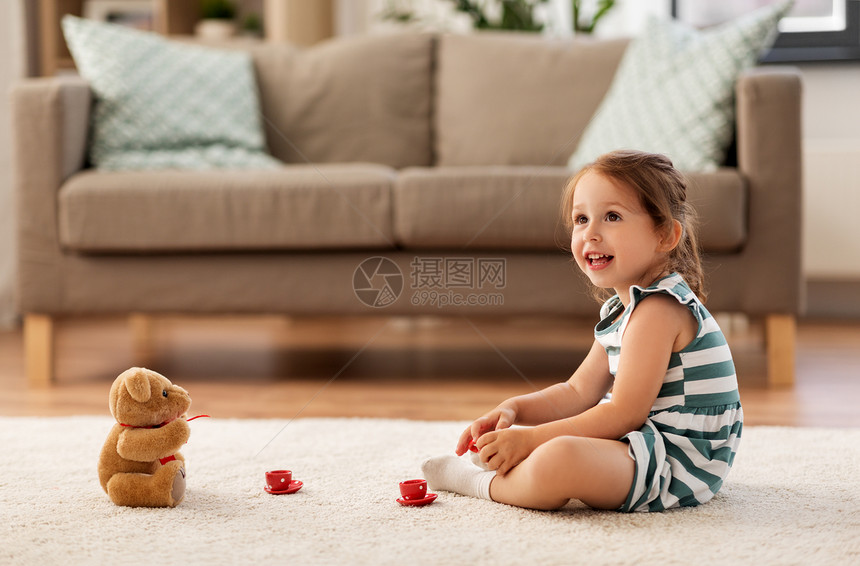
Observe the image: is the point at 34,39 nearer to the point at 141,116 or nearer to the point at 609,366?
the point at 141,116

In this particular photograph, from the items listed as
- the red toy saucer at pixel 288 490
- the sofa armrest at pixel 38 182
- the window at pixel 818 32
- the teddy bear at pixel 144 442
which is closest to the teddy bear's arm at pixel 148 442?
the teddy bear at pixel 144 442

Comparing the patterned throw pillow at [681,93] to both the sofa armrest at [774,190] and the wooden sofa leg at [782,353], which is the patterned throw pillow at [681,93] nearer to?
the sofa armrest at [774,190]

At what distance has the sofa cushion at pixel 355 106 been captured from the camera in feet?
7.75

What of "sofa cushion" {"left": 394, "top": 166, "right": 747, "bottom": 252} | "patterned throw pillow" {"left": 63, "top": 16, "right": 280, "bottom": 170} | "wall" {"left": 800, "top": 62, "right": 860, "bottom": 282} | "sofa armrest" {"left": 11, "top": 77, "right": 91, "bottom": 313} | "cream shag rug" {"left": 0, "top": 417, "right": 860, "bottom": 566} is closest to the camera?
"cream shag rug" {"left": 0, "top": 417, "right": 860, "bottom": 566}

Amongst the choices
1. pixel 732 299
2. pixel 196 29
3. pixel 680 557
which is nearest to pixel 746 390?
pixel 732 299

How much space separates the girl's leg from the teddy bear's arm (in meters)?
0.38

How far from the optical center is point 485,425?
101cm

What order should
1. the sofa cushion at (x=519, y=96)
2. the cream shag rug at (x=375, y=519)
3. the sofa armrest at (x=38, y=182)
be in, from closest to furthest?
the cream shag rug at (x=375, y=519), the sofa armrest at (x=38, y=182), the sofa cushion at (x=519, y=96)

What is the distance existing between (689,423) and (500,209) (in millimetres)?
826

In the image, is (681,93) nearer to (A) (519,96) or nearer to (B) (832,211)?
(A) (519,96)

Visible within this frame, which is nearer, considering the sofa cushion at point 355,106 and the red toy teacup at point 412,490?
the red toy teacup at point 412,490

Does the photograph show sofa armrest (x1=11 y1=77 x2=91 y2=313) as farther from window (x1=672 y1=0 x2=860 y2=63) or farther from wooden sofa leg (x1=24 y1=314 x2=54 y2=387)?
window (x1=672 y1=0 x2=860 y2=63)

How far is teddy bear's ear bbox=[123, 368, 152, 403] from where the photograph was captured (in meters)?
0.98

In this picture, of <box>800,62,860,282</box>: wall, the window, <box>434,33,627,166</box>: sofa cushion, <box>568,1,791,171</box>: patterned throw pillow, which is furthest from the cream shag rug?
the window
